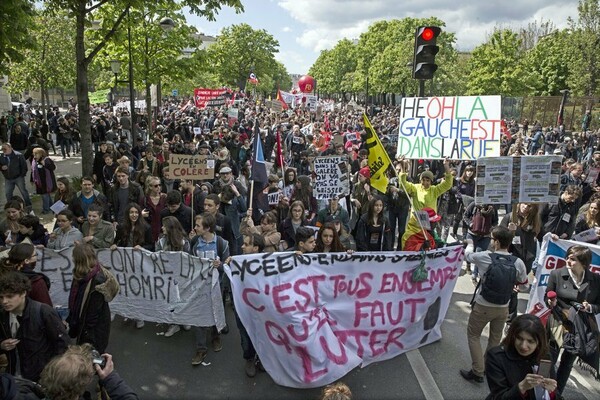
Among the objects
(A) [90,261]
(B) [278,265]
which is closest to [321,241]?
(B) [278,265]

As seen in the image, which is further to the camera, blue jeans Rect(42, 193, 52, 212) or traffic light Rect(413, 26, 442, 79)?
blue jeans Rect(42, 193, 52, 212)

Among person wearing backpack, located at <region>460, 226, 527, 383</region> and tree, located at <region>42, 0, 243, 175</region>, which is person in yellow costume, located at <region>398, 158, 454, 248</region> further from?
tree, located at <region>42, 0, 243, 175</region>

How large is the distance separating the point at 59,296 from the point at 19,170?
18.9 ft

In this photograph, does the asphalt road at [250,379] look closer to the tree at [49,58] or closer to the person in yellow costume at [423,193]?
the person in yellow costume at [423,193]

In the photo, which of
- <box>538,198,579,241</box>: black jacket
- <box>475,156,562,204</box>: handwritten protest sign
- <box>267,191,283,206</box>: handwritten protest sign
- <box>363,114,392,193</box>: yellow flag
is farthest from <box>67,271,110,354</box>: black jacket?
<box>538,198,579,241</box>: black jacket

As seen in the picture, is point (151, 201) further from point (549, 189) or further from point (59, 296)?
point (549, 189)

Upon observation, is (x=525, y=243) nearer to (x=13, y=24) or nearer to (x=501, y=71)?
(x=13, y=24)

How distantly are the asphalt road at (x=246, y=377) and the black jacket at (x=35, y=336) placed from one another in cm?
126

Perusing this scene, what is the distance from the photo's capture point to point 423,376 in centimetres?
466

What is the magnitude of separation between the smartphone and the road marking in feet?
6.19

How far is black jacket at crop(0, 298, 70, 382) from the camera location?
3.34 meters

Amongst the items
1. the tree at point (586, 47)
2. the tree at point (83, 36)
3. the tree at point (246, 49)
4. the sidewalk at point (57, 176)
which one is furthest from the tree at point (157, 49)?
the tree at point (246, 49)

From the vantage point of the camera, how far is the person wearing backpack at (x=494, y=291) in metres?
4.21

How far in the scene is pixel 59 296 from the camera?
5465 mm
